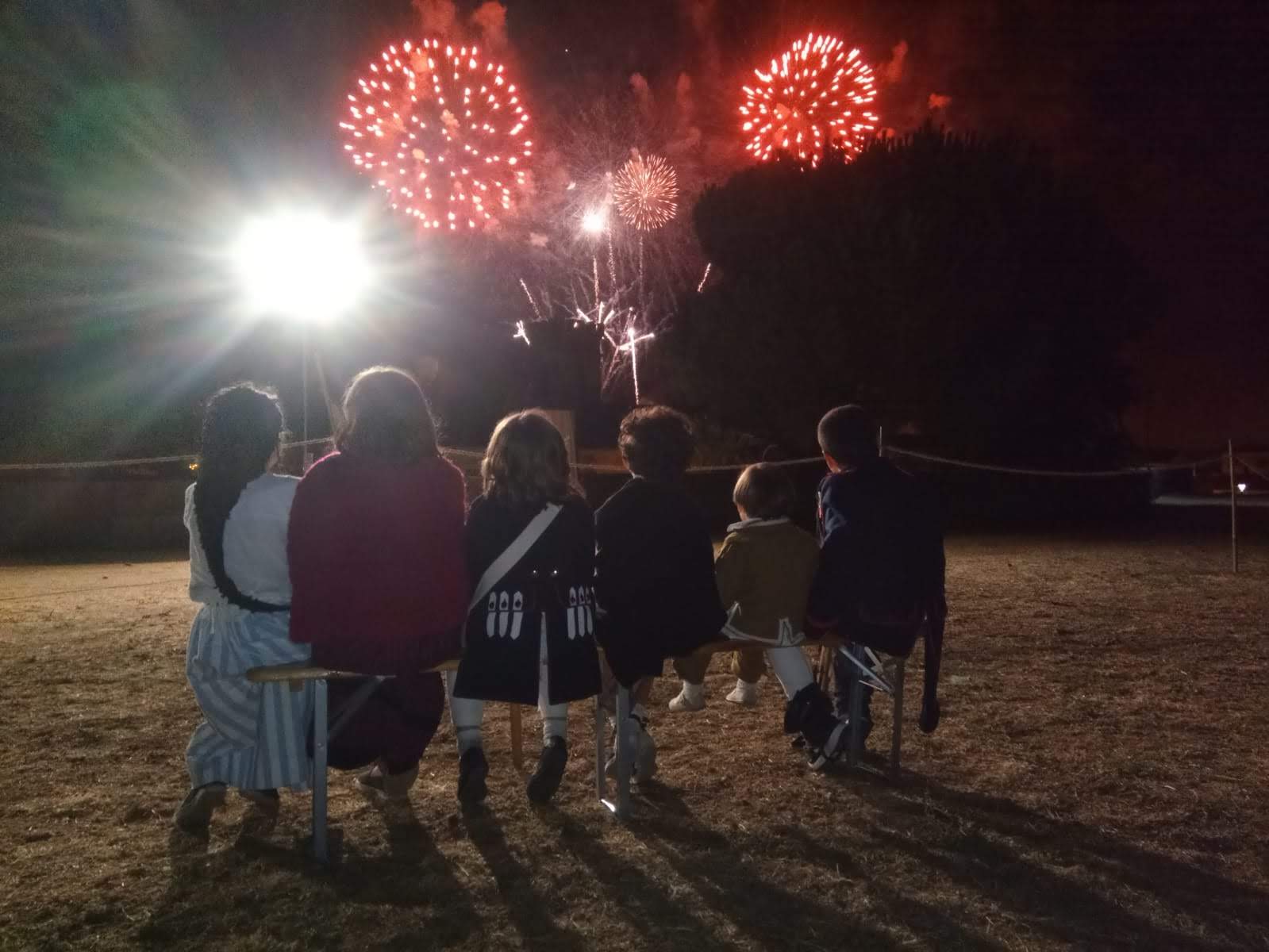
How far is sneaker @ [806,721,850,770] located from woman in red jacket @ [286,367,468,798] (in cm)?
157

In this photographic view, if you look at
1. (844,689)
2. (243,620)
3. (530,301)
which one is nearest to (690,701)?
(844,689)

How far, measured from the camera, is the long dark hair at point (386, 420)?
3.61m

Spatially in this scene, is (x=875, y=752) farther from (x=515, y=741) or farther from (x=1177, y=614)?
(x=1177, y=614)

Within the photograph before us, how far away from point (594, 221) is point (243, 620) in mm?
32246

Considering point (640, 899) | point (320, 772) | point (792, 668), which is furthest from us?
point (792, 668)

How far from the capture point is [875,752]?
4.78 metres

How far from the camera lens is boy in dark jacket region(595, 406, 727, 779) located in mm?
4008

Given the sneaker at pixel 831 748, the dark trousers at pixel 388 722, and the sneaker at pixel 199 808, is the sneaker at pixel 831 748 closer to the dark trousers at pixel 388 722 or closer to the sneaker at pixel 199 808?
the dark trousers at pixel 388 722

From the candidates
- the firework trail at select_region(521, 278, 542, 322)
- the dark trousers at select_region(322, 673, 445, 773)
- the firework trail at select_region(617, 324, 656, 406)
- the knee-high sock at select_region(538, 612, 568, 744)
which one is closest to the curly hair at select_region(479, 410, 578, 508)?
the knee-high sock at select_region(538, 612, 568, 744)

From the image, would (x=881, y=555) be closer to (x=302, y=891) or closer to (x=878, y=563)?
(x=878, y=563)

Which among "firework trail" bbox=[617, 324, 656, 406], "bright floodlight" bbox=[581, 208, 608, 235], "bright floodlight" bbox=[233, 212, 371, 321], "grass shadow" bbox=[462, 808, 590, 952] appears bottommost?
"grass shadow" bbox=[462, 808, 590, 952]

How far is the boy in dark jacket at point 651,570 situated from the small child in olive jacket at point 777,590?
1.02 ft

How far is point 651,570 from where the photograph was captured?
159 inches

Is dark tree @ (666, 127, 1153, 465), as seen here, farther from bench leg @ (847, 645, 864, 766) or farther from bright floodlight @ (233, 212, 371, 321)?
bench leg @ (847, 645, 864, 766)
